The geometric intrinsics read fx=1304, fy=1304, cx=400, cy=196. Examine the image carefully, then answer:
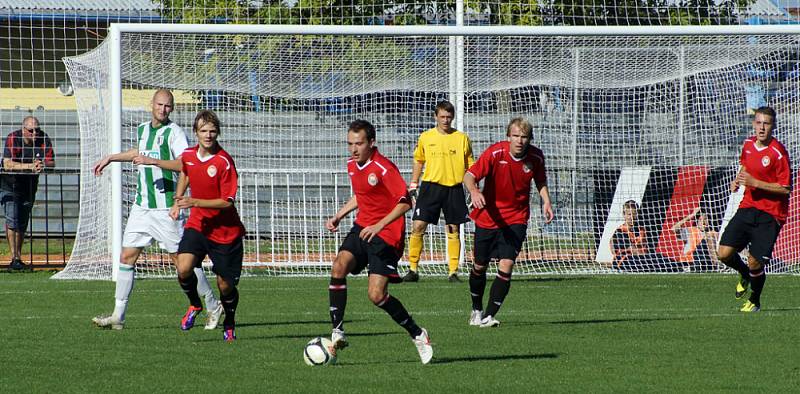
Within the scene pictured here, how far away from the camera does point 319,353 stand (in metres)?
8.58

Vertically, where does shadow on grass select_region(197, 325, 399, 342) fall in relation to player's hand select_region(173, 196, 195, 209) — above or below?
below

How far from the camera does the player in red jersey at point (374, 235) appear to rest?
873 cm

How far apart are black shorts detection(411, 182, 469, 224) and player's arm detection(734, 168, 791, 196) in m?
3.89

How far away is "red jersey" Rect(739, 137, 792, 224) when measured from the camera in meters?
12.6

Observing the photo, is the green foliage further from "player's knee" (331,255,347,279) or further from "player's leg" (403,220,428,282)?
"player's knee" (331,255,347,279)

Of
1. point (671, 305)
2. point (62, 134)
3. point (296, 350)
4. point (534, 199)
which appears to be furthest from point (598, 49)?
point (62, 134)

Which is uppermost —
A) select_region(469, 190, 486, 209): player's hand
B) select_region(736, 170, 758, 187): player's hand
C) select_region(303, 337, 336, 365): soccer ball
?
select_region(736, 170, 758, 187): player's hand

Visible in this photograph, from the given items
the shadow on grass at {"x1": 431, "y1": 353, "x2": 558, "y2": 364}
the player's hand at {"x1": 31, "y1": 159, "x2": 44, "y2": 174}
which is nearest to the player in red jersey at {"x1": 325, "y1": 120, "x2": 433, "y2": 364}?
the shadow on grass at {"x1": 431, "y1": 353, "x2": 558, "y2": 364}

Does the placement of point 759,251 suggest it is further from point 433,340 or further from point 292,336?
point 292,336

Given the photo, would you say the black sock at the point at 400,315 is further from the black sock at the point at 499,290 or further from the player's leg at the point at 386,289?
the black sock at the point at 499,290

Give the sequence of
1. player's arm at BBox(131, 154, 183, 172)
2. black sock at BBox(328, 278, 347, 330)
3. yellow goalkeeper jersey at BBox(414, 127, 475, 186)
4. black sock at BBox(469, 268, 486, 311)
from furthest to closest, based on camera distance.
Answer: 1. yellow goalkeeper jersey at BBox(414, 127, 475, 186)
2. black sock at BBox(469, 268, 486, 311)
3. player's arm at BBox(131, 154, 183, 172)
4. black sock at BBox(328, 278, 347, 330)

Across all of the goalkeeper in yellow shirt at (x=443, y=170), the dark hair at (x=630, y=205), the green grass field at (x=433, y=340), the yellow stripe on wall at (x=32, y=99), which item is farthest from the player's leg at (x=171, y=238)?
the yellow stripe on wall at (x=32, y=99)

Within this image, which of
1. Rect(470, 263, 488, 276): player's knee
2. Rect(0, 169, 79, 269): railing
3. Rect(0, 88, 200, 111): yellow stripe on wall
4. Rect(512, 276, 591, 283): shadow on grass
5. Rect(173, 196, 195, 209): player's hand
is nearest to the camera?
Rect(173, 196, 195, 209): player's hand

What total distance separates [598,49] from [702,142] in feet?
8.80
